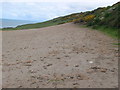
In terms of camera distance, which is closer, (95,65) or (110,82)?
(110,82)

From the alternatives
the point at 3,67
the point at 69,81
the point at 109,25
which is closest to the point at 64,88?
the point at 69,81

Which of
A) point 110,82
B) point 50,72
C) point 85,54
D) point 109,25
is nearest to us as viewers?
point 110,82

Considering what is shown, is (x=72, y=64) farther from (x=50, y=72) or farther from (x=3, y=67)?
(x=3, y=67)

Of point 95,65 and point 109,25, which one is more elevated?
point 109,25

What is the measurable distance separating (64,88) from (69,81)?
0.42 meters

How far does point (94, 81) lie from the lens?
4.23 m

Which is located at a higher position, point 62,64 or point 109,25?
point 109,25

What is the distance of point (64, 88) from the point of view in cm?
391

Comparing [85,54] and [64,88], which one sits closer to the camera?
[64,88]

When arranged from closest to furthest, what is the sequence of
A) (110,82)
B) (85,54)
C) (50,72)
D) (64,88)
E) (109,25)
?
1. (64,88)
2. (110,82)
3. (50,72)
4. (85,54)
5. (109,25)

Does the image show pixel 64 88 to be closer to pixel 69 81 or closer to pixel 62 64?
pixel 69 81

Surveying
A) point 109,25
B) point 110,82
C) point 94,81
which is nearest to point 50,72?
point 94,81

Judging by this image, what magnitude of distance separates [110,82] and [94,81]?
1.26ft

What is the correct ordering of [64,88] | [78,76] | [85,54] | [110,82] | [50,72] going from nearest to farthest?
[64,88] < [110,82] < [78,76] < [50,72] < [85,54]
